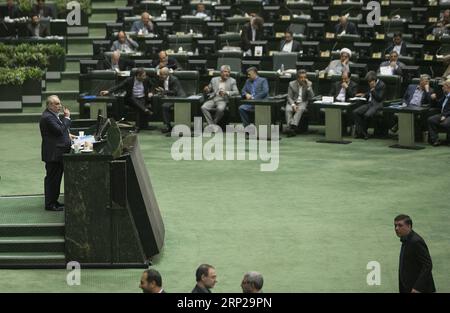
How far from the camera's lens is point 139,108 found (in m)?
22.0

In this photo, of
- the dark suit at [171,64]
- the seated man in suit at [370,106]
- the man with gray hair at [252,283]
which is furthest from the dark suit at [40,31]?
the man with gray hair at [252,283]

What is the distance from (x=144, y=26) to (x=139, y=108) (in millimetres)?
4365

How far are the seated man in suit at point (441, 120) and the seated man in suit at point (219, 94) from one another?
3.81m

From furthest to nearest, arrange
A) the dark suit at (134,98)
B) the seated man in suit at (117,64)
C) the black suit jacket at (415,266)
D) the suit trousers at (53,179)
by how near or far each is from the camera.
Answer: the seated man in suit at (117,64)
the dark suit at (134,98)
the suit trousers at (53,179)
the black suit jacket at (415,266)

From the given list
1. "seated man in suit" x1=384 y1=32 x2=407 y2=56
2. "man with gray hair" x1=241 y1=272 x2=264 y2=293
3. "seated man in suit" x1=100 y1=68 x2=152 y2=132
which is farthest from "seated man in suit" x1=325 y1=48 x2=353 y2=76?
"man with gray hair" x1=241 y1=272 x2=264 y2=293

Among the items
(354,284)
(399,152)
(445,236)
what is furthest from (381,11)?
(354,284)

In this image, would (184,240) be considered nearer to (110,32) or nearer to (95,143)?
(95,143)

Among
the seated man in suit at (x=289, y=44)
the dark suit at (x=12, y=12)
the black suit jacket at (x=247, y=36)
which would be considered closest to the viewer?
the seated man in suit at (x=289, y=44)

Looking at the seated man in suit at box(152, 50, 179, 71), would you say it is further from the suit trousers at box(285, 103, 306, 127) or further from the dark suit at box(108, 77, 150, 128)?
the suit trousers at box(285, 103, 306, 127)

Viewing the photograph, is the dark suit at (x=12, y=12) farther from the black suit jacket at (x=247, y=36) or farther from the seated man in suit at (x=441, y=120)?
the seated man in suit at (x=441, y=120)

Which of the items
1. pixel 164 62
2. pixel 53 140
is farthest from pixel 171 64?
pixel 53 140

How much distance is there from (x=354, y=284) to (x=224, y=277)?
1.45 m

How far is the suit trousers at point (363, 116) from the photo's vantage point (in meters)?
21.0

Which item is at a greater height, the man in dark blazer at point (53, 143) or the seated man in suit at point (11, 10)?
the seated man in suit at point (11, 10)
